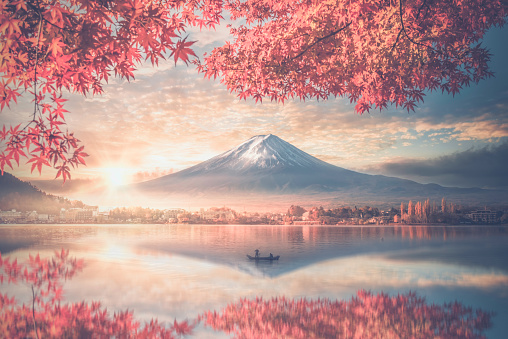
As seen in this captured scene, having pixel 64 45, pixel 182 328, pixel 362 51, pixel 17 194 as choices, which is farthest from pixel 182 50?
pixel 17 194

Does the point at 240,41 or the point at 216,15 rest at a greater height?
the point at 216,15

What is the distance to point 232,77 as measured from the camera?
6.96 meters

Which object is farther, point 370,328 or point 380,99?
point 370,328

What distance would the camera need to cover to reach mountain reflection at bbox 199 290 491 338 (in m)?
8.73

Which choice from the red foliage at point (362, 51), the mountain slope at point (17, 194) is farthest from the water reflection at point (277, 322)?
the mountain slope at point (17, 194)

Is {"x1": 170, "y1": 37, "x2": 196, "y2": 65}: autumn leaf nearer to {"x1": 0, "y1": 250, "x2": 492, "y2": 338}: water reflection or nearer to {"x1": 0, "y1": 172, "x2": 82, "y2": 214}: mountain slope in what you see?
{"x1": 0, "y1": 250, "x2": 492, "y2": 338}: water reflection

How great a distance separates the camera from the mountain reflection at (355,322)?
8.73 metres

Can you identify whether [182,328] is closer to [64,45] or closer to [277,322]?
[277,322]

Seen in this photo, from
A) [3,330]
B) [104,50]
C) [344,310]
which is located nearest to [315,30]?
[104,50]

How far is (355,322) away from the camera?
956cm

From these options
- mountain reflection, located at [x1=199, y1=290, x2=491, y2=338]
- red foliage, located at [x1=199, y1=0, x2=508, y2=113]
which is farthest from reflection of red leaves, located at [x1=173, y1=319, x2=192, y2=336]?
red foliage, located at [x1=199, y1=0, x2=508, y2=113]

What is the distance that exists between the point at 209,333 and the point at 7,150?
7.75 m

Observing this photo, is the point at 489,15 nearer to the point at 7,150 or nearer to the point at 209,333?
the point at 7,150

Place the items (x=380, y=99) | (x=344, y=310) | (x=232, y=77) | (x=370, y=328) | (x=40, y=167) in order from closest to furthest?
(x=40, y=167) < (x=232, y=77) < (x=380, y=99) < (x=370, y=328) < (x=344, y=310)
